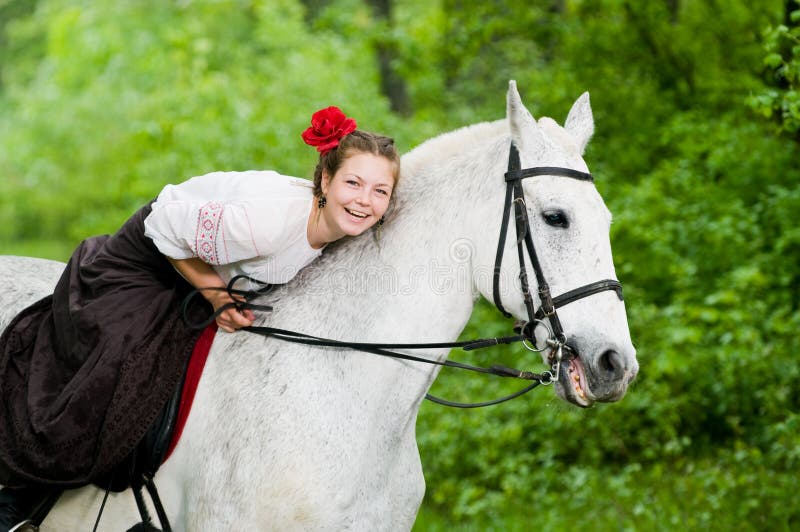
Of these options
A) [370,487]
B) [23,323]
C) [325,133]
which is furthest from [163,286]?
[370,487]

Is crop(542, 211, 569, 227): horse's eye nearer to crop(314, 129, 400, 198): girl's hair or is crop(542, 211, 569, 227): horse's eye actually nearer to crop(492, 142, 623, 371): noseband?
crop(492, 142, 623, 371): noseband

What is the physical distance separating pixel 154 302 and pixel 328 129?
0.96m

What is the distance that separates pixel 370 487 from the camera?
2.92m

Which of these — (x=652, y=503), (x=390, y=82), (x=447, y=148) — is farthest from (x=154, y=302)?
(x=390, y=82)

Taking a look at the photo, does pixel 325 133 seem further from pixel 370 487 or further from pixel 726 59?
pixel 726 59

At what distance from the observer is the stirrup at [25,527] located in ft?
10.5

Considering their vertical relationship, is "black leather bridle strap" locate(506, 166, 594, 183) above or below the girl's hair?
below

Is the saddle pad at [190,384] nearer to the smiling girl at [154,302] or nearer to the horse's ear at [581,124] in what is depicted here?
the smiling girl at [154,302]

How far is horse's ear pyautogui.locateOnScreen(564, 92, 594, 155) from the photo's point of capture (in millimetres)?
3061

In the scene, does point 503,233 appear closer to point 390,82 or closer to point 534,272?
point 534,272

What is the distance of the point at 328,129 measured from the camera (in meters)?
3.04

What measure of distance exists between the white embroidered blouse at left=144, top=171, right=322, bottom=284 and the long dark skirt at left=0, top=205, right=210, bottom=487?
232mm

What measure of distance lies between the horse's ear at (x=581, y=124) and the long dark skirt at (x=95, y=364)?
1591mm

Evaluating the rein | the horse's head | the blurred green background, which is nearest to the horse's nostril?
the horse's head
